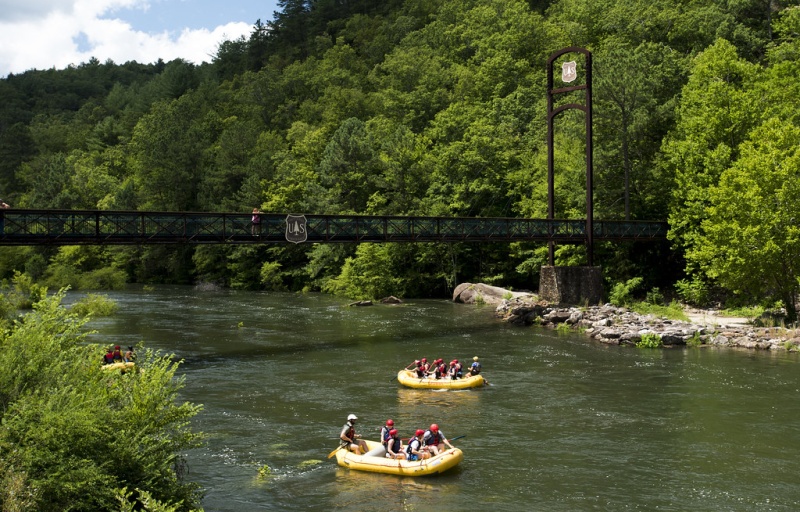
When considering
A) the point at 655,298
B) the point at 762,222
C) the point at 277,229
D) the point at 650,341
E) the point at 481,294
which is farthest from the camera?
the point at 481,294

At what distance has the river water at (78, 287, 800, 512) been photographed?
15758 millimetres

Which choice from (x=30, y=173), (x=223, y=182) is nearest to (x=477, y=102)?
(x=223, y=182)

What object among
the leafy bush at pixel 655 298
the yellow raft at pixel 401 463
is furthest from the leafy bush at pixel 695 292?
the yellow raft at pixel 401 463

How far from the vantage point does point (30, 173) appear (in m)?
114

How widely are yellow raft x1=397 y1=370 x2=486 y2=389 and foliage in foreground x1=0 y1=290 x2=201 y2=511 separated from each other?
13.2 meters

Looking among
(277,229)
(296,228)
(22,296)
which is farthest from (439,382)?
(22,296)

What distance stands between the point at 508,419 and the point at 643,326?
18007mm

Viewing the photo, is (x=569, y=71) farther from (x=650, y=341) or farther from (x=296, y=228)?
(x=296, y=228)

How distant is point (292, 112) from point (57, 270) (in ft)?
144

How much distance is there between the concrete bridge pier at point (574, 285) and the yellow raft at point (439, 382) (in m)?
21.2

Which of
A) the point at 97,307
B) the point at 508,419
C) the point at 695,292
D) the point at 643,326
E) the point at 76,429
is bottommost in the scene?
the point at 508,419

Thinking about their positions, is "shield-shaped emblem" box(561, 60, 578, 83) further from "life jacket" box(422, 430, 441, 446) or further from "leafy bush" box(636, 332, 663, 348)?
"life jacket" box(422, 430, 441, 446)

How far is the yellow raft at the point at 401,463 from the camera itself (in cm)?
1725

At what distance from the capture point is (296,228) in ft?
121
